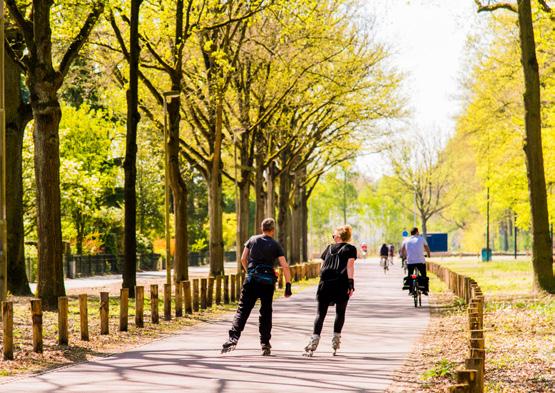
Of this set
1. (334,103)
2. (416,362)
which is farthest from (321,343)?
(334,103)

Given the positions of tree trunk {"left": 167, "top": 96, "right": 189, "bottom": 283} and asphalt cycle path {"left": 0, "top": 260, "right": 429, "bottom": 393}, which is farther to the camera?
tree trunk {"left": 167, "top": 96, "right": 189, "bottom": 283}

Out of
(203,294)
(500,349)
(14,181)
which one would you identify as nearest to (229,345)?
(500,349)

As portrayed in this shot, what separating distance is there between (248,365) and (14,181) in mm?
16548

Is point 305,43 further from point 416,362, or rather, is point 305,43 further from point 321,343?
point 416,362

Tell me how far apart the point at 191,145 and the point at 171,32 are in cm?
1036

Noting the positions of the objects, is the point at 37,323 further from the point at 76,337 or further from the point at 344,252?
the point at 344,252

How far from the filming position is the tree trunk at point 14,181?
2841 centimetres

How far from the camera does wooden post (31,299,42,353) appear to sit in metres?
15.0

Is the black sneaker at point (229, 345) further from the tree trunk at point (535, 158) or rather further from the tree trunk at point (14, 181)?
the tree trunk at point (14, 181)

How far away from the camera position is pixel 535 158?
26219 millimetres

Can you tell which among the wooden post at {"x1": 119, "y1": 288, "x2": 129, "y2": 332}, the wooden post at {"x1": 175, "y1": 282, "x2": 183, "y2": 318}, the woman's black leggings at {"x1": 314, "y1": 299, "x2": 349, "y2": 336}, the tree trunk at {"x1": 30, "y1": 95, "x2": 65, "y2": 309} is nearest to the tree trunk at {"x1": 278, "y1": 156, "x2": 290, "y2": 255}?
the wooden post at {"x1": 175, "y1": 282, "x2": 183, "y2": 318}

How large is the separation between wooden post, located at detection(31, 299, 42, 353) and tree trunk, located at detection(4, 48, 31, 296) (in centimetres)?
1351

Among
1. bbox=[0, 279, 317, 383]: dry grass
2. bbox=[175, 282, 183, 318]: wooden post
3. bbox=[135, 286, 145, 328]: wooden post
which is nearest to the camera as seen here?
bbox=[0, 279, 317, 383]: dry grass

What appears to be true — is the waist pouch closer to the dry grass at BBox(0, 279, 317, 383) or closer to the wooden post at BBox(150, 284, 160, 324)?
the dry grass at BBox(0, 279, 317, 383)
